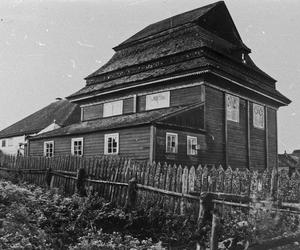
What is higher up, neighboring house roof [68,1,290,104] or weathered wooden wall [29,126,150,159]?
neighboring house roof [68,1,290,104]

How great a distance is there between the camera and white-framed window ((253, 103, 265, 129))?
2481 centimetres

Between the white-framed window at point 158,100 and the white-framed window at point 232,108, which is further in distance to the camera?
the white-framed window at point 232,108

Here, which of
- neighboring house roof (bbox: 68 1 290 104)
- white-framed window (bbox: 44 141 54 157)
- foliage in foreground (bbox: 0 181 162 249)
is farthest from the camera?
white-framed window (bbox: 44 141 54 157)

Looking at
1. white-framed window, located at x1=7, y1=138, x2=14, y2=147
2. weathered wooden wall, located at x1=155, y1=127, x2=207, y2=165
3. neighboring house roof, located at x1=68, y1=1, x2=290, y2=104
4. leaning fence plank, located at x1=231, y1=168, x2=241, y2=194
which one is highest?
neighboring house roof, located at x1=68, y1=1, x2=290, y2=104

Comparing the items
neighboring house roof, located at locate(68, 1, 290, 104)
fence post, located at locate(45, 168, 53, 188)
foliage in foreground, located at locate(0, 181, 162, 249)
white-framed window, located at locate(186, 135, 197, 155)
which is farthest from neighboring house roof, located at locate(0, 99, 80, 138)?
foliage in foreground, located at locate(0, 181, 162, 249)

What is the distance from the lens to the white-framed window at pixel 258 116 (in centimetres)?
2481

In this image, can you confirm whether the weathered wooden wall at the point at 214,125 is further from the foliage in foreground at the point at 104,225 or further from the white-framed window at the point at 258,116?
the foliage in foreground at the point at 104,225

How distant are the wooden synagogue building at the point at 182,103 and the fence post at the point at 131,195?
545cm

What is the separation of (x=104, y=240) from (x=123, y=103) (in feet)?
53.6

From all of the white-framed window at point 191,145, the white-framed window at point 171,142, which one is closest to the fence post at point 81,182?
the white-framed window at point 171,142

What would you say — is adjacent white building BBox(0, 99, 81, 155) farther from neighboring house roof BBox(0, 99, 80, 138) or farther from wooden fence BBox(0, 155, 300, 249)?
wooden fence BBox(0, 155, 300, 249)

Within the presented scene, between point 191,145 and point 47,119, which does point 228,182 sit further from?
point 47,119

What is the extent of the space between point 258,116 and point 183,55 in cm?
744

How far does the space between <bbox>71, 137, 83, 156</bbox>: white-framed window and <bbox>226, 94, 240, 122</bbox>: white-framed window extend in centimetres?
939
